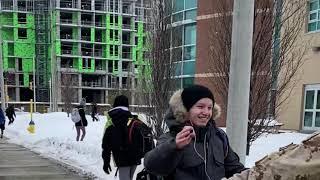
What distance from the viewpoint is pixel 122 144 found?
6.19m

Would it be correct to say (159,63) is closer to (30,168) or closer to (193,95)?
(30,168)

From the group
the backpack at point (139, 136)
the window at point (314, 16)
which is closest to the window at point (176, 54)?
the backpack at point (139, 136)

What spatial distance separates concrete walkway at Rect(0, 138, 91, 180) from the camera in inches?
397

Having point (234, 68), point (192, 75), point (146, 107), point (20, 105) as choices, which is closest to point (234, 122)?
point (234, 68)

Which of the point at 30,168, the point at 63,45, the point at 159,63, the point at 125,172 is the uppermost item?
the point at 63,45

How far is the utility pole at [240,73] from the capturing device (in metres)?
5.92

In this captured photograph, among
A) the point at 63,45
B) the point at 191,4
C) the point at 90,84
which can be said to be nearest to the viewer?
the point at 191,4

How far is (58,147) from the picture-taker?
16.0 m


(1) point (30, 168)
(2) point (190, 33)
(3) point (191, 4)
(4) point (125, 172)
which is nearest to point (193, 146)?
(4) point (125, 172)

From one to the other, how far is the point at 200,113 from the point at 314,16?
20131 millimetres

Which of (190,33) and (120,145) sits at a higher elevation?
(190,33)

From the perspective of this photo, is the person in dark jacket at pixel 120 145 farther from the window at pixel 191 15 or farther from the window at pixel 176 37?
the window at pixel 191 15

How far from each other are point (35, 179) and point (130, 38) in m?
80.1

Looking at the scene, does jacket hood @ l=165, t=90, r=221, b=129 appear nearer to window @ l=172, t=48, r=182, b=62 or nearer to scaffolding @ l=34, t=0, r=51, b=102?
window @ l=172, t=48, r=182, b=62
